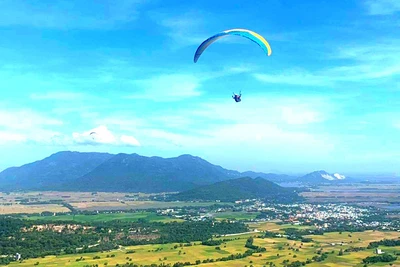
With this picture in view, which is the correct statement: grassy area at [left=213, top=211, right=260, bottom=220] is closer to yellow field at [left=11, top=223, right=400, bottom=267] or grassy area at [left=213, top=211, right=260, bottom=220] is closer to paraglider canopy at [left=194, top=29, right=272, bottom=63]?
yellow field at [left=11, top=223, right=400, bottom=267]

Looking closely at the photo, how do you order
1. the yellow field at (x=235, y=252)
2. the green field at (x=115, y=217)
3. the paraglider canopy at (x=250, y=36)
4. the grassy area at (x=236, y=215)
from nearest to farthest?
1. the paraglider canopy at (x=250, y=36)
2. the yellow field at (x=235, y=252)
3. the green field at (x=115, y=217)
4. the grassy area at (x=236, y=215)

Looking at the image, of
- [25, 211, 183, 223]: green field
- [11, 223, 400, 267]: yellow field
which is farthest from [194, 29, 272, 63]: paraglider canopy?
[25, 211, 183, 223]: green field

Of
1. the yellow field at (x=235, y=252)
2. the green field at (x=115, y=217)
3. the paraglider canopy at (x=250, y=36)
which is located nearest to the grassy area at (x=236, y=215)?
the green field at (x=115, y=217)

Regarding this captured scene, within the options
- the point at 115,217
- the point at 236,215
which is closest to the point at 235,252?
the point at 115,217

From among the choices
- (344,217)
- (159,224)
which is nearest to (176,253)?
(159,224)

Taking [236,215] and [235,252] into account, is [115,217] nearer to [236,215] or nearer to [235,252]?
[236,215]

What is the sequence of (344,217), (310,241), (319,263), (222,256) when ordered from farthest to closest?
(344,217)
(310,241)
(222,256)
(319,263)

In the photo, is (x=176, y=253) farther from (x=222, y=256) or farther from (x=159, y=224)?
(x=159, y=224)

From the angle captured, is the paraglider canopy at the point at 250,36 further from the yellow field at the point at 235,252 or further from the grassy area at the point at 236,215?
the grassy area at the point at 236,215
